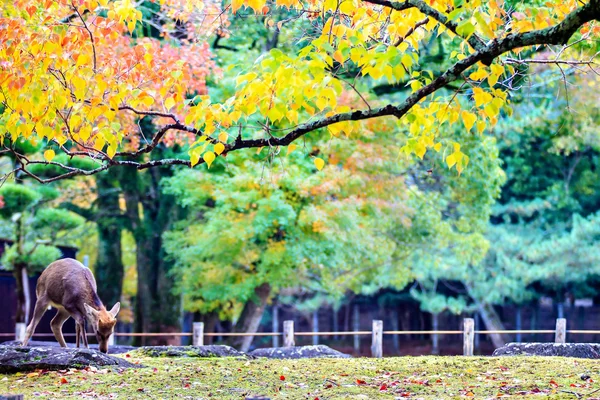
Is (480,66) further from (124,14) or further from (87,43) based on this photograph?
(87,43)

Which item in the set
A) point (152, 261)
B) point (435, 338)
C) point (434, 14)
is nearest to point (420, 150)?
point (434, 14)

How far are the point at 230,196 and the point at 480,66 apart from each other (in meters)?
11.7

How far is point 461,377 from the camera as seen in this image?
1004 centimetres

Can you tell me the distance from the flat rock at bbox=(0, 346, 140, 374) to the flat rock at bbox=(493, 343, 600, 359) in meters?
6.65

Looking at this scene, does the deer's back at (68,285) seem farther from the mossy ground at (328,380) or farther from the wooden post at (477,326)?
the wooden post at (477,326)

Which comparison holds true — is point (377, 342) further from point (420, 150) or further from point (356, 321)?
point (356, 321)

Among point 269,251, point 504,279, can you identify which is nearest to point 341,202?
point 269,251

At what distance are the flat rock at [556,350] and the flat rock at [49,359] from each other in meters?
6.65

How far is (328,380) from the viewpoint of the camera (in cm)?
988

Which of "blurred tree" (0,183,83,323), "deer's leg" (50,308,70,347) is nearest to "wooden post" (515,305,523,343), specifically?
"blurred tree" (0,183,83,323)

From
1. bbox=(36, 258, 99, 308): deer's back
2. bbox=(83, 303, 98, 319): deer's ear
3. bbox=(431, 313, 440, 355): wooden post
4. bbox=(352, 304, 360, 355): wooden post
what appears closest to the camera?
bbox=(83, 303, 98, 319): deer's ear

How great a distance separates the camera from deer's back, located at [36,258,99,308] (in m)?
12.4

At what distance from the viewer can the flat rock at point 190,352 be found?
12.8 metres

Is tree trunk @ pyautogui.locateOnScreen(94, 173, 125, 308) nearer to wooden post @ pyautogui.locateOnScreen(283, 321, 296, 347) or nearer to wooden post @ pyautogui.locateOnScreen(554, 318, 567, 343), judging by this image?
wooden post @ pyautogui.locateOnScreen(283, 321, 296, 347)
